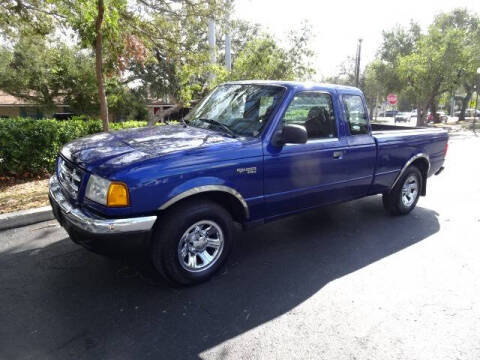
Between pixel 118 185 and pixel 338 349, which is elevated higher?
pixel 118 185

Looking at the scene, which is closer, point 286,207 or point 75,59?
point 286,207

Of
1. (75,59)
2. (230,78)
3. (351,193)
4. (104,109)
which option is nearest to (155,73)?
(75,59)

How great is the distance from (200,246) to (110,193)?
1015mm

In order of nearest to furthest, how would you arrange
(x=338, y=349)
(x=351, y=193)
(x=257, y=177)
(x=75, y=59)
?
(x=338, y=349)
(x=257, y=177)
(x=351, y=193)
(x=75, y=59)

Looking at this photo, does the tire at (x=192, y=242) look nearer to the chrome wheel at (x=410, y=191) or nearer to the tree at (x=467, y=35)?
the chrome wheel at (x=410, y=191)

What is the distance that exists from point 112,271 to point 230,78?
7.84 m

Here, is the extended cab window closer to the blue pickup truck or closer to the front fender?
the blue pickup truck

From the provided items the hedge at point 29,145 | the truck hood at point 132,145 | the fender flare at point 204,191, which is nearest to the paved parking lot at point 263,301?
the fender flare at point 204,191

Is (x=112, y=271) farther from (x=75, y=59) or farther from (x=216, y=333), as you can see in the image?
(x=75, y=59)

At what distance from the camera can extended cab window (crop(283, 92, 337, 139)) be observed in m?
4.06

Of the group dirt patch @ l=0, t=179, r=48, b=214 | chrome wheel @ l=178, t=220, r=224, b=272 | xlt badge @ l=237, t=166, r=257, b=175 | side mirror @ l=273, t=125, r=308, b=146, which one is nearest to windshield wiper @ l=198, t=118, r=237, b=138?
xlt badge @ l=237, t=166, r=257, b=175

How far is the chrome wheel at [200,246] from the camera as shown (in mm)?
3371

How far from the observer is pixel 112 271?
3691mm

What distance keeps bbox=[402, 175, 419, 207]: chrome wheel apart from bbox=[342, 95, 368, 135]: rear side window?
1.39 m
